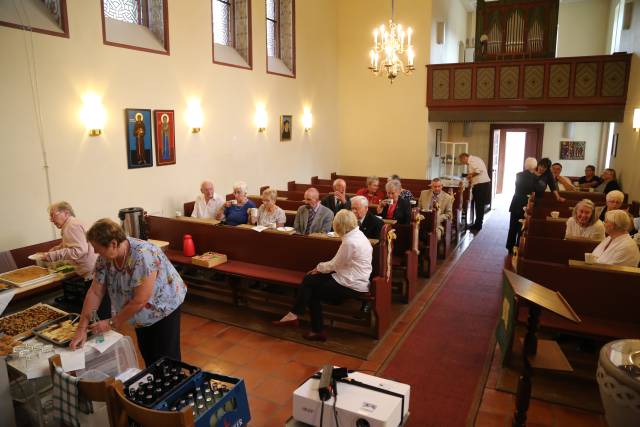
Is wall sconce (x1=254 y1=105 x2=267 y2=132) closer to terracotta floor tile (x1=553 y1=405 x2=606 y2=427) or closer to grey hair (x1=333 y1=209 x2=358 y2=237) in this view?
grey hair (x1=333 y1=209 x2=358 y2=237)

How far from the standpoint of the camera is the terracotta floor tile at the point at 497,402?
11.1 feet

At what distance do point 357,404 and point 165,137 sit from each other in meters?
5.44

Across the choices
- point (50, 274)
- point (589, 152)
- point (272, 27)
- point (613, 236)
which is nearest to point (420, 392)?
point (613, 236)

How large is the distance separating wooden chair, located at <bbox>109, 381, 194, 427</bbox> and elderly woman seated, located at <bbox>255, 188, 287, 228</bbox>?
12.7ft

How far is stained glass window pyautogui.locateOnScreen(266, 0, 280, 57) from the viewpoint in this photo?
356 inches

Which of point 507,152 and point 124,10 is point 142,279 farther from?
point 507,152

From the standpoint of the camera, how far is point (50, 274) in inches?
155

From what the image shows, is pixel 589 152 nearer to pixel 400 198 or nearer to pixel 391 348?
pixel 400 198

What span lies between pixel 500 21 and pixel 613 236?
7.87 metres

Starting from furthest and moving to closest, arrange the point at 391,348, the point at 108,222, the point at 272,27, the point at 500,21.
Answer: the point at 500,21
the point at 272,27
the point at 391,348
the point at 108,222

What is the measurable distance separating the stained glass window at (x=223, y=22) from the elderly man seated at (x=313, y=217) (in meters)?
4.01

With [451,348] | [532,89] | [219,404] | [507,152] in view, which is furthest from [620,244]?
[507,152]

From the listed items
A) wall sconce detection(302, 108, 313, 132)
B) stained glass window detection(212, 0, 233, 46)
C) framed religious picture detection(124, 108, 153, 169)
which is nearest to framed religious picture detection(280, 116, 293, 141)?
wall sconce detection(302, 108, 313, 132)

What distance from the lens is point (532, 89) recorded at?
938cm
